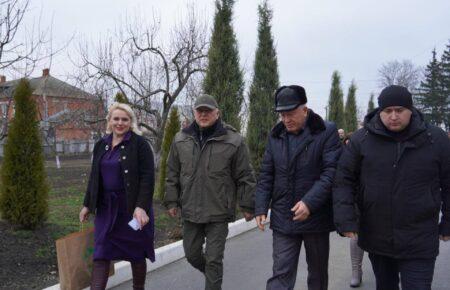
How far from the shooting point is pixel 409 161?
3199mm

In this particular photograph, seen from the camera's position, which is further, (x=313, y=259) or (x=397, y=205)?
(x=313, y=259)

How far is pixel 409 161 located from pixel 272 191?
113 cm

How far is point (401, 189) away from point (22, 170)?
483 cm

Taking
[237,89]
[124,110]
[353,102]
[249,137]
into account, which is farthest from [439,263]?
[353,102]

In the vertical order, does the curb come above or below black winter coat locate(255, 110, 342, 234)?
below

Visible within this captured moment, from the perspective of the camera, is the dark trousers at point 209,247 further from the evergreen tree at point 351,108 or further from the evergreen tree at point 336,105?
the evergreen tree at point 351,108

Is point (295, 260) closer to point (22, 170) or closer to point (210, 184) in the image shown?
point (210, 184)

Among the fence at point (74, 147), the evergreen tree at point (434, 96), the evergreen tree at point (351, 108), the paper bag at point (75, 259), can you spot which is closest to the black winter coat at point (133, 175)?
the paper bag at point (75, 259)

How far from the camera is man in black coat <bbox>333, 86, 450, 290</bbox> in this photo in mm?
3189

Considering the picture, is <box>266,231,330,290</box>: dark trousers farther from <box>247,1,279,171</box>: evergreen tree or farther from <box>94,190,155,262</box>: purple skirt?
<box>247,1,279,171</box>: evergreen tree

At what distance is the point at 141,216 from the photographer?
4.02 metres

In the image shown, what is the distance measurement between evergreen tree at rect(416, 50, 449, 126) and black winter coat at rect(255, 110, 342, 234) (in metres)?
55.5

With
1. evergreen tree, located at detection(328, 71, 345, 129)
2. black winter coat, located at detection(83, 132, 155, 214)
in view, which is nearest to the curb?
black winter coat, located at detection(83, 132, 155, 214)

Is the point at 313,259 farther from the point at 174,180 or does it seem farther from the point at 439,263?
the point at 439,263
